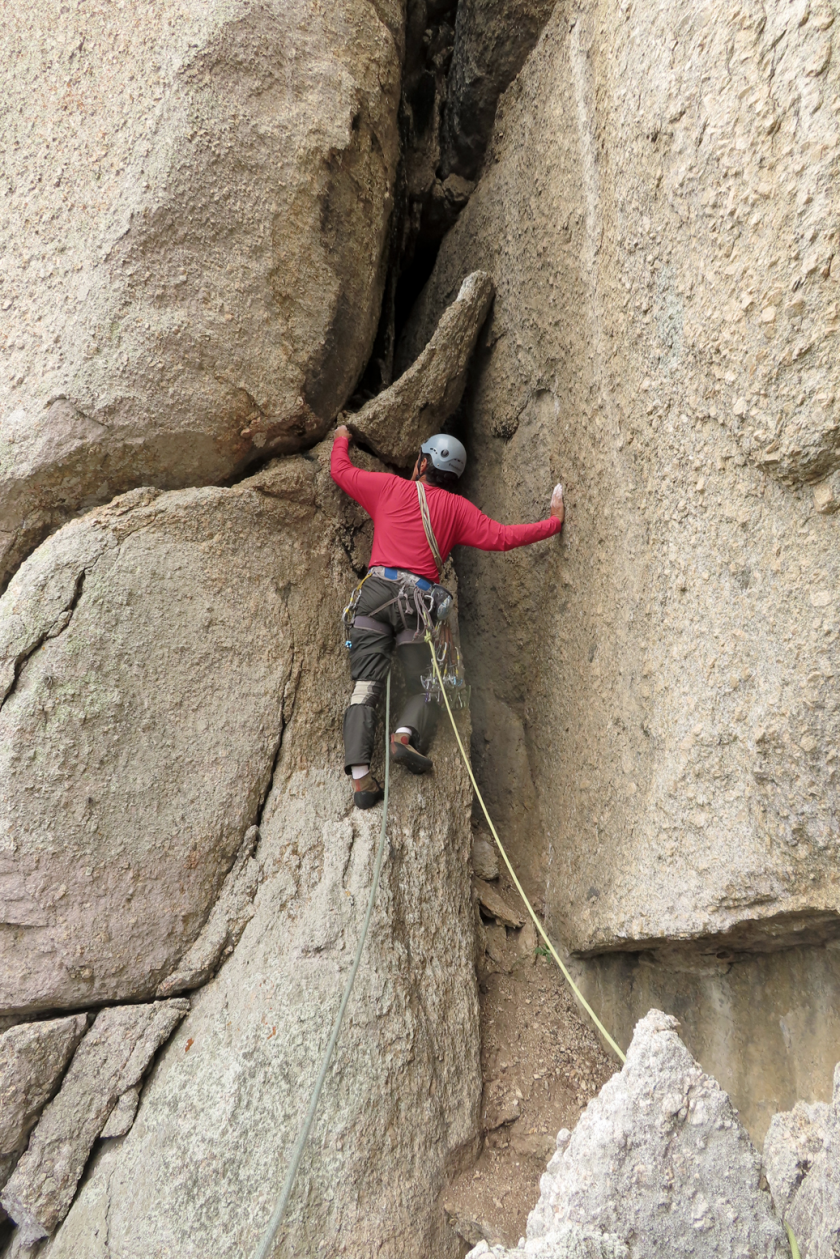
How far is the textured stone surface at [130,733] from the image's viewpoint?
9.55 ft

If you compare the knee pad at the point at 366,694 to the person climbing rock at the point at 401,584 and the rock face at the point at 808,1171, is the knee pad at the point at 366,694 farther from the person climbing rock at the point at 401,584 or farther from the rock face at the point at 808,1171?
the rock face at the point at 808,1171

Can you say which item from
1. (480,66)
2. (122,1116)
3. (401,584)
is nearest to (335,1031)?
(122,1116)

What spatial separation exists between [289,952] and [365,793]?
0.76 m

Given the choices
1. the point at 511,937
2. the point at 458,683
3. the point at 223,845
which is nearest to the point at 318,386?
the point at 458,683

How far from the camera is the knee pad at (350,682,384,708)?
11.7ft

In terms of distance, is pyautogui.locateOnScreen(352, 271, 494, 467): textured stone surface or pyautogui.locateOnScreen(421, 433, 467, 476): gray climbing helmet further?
pyautogui.locateOnScreen(352, 271, 494, 467): textured stone surface

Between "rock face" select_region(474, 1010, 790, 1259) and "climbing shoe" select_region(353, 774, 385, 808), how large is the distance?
1.65 m

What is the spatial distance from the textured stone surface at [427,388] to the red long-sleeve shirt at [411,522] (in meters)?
0.46

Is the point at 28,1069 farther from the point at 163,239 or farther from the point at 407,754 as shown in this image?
the point at 163,239

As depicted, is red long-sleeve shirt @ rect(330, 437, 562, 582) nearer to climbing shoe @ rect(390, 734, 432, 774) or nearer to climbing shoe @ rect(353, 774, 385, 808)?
climbing shoe @ rect(390, 734, 432, 774)

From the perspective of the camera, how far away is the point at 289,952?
3.05m

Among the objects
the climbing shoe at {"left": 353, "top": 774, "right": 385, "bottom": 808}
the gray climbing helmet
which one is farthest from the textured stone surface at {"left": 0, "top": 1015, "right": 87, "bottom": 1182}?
the gray climbing helmet

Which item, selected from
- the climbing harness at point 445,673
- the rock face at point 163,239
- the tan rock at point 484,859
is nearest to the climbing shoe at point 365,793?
the climbing harness at point 445,673

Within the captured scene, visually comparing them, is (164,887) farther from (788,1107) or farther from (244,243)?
(244,243)
